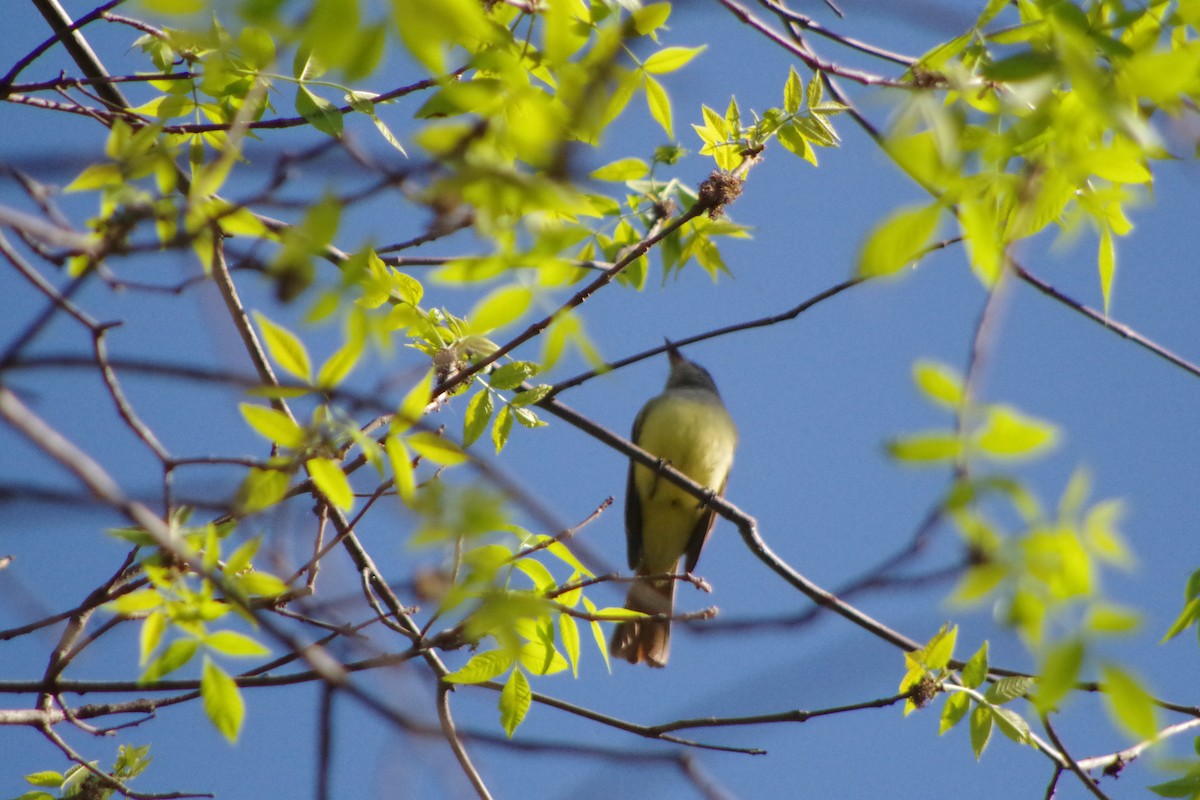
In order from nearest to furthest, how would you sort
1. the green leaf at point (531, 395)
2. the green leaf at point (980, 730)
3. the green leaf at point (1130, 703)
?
the green leaf at point (1130, 703) → the green leaf at point (980, 730) → the green leaf at point (531, 395)

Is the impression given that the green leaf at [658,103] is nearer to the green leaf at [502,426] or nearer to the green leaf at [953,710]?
the green leaf at [502,426]

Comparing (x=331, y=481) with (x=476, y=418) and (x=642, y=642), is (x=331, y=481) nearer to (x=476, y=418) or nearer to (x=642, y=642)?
(x=476, y=418)

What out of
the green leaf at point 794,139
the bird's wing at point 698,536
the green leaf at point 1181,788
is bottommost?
the green leaf at point 1181,788

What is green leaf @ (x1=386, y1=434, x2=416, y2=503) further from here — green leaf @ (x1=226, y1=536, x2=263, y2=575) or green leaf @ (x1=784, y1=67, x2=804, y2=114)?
green leaf @ (x1=784, y1=67, x2=804, y2=114)

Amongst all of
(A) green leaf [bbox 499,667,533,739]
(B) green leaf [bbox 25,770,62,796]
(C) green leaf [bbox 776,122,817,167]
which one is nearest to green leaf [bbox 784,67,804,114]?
(C) green leaf [bbox 776,122,817,167]

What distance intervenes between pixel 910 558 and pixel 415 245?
7.30 feet

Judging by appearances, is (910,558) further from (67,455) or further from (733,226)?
(733,226)

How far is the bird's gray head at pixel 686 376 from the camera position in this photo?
964 centimetres

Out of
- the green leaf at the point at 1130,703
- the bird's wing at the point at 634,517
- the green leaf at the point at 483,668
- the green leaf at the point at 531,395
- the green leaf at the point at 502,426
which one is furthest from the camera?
the bird's wing at the point at 634,517

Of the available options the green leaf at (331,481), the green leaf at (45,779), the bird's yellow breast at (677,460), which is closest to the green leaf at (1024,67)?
the green leaf at (331,481)

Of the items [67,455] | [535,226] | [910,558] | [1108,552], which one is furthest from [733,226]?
[67,455]

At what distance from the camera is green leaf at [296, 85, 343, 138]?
3.38 m

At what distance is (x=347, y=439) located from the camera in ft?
6.92

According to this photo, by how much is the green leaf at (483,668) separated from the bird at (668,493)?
4.32m
